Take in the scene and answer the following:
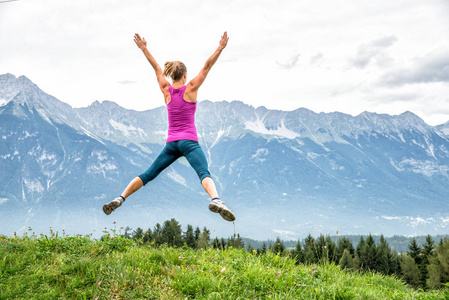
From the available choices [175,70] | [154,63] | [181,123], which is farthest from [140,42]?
[181,123]

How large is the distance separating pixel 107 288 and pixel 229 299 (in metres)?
2.04

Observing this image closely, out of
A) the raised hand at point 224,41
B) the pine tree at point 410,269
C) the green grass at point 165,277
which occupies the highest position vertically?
the raised hand at point 224,41

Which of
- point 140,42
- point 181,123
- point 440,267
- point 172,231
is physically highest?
point 140,42

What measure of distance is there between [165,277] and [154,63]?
4390 millimetres

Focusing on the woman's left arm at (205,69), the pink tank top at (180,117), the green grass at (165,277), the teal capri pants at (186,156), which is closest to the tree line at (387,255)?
the green grass at (165,277)

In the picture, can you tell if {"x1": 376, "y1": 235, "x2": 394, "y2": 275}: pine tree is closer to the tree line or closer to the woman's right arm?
the tree line

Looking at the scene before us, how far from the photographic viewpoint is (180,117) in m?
7.73

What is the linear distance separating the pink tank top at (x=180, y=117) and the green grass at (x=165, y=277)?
2.34 metres

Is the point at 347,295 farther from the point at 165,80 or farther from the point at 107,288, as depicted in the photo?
the point at 165,80

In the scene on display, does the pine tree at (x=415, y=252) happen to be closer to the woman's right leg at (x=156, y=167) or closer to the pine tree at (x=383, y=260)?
the pine tree at (x=383, y=260)

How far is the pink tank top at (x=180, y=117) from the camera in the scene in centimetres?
761

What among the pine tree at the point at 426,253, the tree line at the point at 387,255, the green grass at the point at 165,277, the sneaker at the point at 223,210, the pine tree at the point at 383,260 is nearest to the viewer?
the green grass at the point at 165,277

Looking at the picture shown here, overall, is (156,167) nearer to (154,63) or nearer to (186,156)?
(186,156)

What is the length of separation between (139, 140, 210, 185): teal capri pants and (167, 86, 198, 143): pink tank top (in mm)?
122
